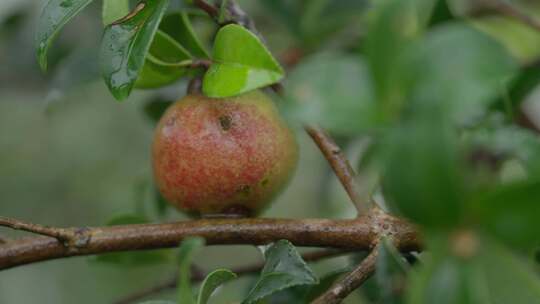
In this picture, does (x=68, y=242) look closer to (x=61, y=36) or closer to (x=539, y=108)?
(x=61, y=36)

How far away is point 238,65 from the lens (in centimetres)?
87

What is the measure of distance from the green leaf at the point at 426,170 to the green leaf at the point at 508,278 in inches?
1.4

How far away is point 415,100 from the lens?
21.7 inches

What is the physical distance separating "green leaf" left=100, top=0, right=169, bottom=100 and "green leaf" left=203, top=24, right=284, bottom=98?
8 cm

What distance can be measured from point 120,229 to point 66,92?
1.92 feet

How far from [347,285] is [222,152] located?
0.75 ft

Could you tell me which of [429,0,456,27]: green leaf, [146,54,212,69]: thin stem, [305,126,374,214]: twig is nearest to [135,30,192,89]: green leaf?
[146,54,212,69]: thin stem

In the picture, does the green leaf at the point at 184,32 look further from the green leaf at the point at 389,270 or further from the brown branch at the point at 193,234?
the green leaf at the point at 389,270

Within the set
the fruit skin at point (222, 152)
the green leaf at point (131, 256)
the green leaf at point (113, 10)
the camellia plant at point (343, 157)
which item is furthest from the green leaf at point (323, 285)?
the green leaf at point (113, 10)

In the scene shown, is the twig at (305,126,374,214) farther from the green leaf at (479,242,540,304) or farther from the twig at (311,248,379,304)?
the green leaf at (479,242,540,304)

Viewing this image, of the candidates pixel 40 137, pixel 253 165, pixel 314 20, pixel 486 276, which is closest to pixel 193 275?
pixel 253 165

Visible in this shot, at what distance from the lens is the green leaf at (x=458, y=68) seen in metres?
0.55

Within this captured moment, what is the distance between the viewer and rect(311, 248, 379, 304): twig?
825 mm

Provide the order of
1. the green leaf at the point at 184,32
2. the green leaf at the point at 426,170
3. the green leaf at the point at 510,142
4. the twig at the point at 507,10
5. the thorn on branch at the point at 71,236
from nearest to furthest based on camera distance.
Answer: the green leaf at the point at 426,170
the green leaf at the point at 510,142
the thorn on branch at the point at 71,236
the green leaf at the point at 184,32
the twig at the point at 507,10
